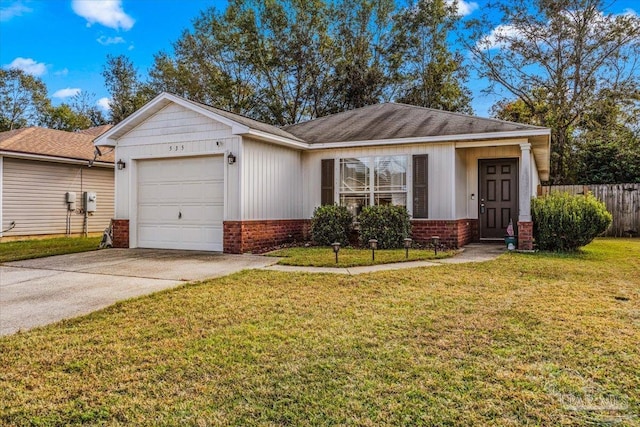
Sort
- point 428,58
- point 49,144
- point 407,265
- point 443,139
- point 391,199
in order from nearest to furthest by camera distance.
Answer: point 407,265
point 443,139
point 391,199
point 49,144
point 428,58

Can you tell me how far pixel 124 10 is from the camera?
16297 mm

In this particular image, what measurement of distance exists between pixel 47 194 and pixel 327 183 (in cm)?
882

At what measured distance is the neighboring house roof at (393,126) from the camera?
10195mm

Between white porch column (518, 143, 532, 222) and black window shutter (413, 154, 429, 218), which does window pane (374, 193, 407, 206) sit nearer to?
black window shutter (413, 154, 429, 218)

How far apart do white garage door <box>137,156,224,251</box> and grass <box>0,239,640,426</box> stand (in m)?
4.77

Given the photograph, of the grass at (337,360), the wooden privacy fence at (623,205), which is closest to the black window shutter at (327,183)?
the grass at (337,360)

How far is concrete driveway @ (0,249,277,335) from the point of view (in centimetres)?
473

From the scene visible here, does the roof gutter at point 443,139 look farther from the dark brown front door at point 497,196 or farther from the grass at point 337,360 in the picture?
the grass at point 337,360

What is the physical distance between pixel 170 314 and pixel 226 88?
22.3m

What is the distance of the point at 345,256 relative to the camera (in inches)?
332

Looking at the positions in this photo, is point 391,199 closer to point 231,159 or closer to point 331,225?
point 331,225

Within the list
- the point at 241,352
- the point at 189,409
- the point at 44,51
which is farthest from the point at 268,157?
the point at 44,51

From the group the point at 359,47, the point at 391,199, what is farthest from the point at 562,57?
the point at 391,199

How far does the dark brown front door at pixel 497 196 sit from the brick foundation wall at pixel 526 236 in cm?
202
